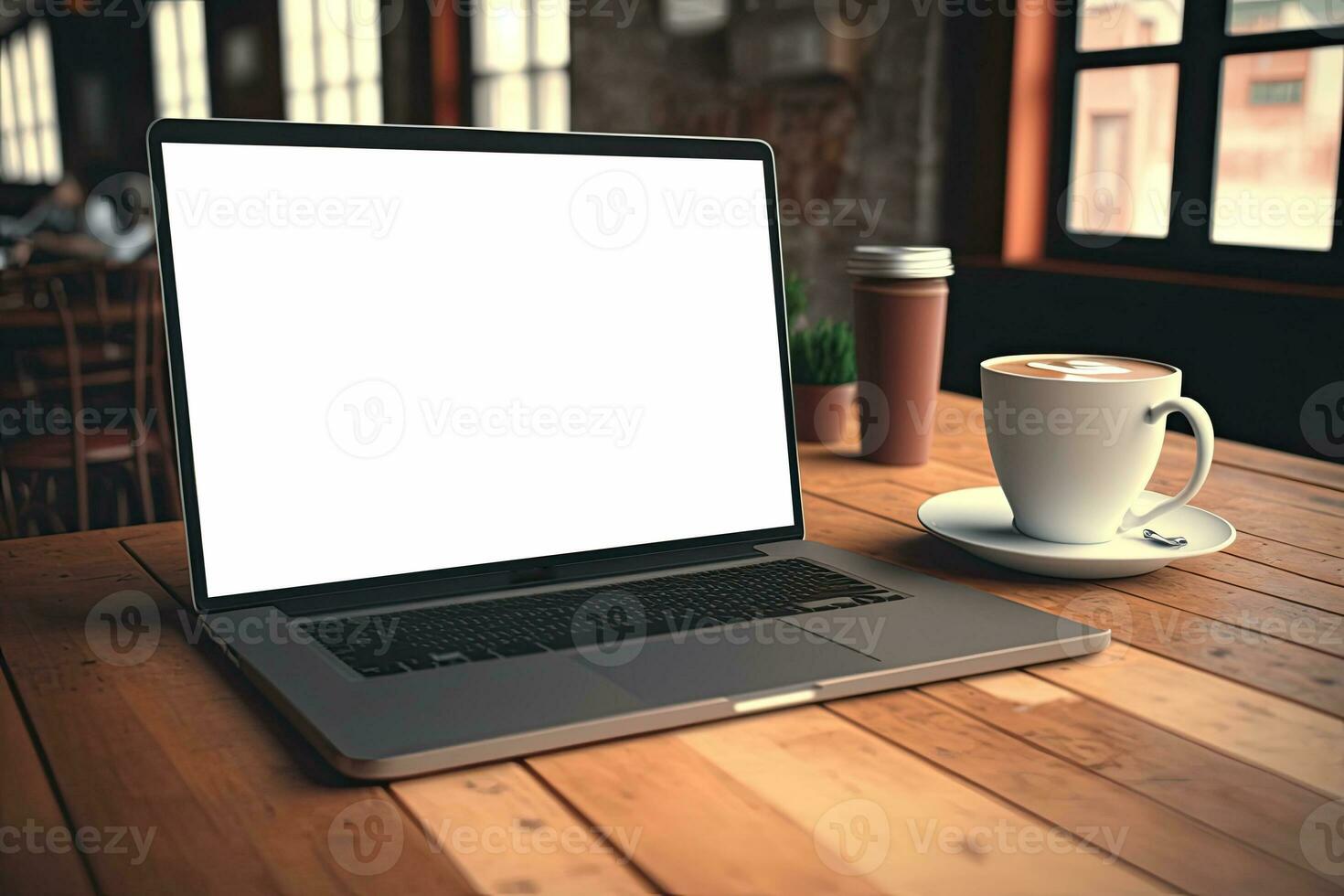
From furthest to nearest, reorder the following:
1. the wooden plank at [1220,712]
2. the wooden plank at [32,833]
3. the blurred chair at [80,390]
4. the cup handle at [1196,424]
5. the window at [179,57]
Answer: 1. the window at [179,57]
2. the blurred chair at [80,390]
3. the cup handle at [1196,424]
4. the wooden plank at [1220,712]
5. the wooden plank at [32,833]

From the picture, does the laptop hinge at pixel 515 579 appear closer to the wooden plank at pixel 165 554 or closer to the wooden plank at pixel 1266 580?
the wooden plank at pixel 165 554

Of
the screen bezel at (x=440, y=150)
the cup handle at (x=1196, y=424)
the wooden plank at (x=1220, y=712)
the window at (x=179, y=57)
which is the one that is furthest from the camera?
the window at (x=179, y=57)

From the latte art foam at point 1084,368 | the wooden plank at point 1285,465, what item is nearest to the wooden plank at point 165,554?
the latte art foam at point 1084,368

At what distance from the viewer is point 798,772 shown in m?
0.51

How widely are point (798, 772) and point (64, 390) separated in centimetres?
256

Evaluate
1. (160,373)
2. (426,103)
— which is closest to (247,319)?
(160,373)

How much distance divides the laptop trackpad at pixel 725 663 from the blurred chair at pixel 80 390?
2.14m

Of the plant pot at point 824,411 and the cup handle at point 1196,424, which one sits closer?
the cup handle at point 1196,424

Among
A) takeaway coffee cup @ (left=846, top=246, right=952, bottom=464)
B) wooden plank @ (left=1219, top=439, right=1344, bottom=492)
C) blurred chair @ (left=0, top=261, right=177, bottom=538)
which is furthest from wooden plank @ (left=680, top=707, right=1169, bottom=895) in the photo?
blurred chair @ (left=0, top=261, right=177, bottom=538)

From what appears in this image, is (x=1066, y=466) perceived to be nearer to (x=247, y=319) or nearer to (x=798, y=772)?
(x=798, y=772)

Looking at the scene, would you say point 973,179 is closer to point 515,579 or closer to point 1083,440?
point 1083,440

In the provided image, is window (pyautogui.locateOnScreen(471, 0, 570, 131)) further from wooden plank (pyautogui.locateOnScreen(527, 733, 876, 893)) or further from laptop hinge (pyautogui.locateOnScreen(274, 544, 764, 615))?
wooden plank (pyautogui.locateOnScreen(527, 733, 876, 893))

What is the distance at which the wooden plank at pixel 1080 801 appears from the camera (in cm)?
43

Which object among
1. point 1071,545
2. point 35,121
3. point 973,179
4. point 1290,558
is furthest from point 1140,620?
point 35,121
